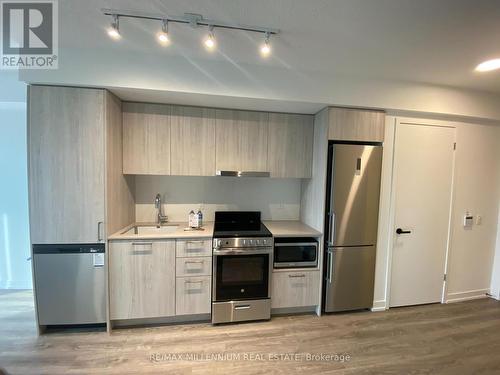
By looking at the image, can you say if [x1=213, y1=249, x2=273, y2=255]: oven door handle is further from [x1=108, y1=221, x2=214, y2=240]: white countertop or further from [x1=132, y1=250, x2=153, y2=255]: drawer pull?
[x1=132, y1=250, x2=153, y2=255]: drawer pull

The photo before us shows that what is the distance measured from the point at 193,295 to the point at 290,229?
4.33ft

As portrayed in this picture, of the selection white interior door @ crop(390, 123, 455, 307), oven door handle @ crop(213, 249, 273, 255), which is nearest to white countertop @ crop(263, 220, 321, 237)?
oven door handle @ crop(213, 249, 273, 255)

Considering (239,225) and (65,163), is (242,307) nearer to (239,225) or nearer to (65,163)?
(239,225)

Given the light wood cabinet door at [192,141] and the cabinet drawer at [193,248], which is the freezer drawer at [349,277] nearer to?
the cabinet drawer at [193,248]

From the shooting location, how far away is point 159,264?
7.36 ft

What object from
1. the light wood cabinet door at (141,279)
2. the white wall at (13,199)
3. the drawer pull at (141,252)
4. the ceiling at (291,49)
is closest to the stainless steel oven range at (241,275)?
the light wood cabinet door at (141,279)

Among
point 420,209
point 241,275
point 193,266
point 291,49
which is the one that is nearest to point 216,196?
point 193,266

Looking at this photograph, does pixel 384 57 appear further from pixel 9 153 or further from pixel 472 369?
pixel 9 153

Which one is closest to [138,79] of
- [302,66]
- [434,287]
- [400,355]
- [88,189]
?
[88,189]

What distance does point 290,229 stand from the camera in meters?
2.67

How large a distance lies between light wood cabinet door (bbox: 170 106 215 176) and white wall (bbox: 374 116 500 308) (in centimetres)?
217

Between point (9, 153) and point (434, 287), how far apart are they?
19.0 feet

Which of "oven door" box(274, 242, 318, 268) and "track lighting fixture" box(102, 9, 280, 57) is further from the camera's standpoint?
"oven door" box(274, 242, 318, 268)

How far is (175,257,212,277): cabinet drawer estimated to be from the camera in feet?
7.47
